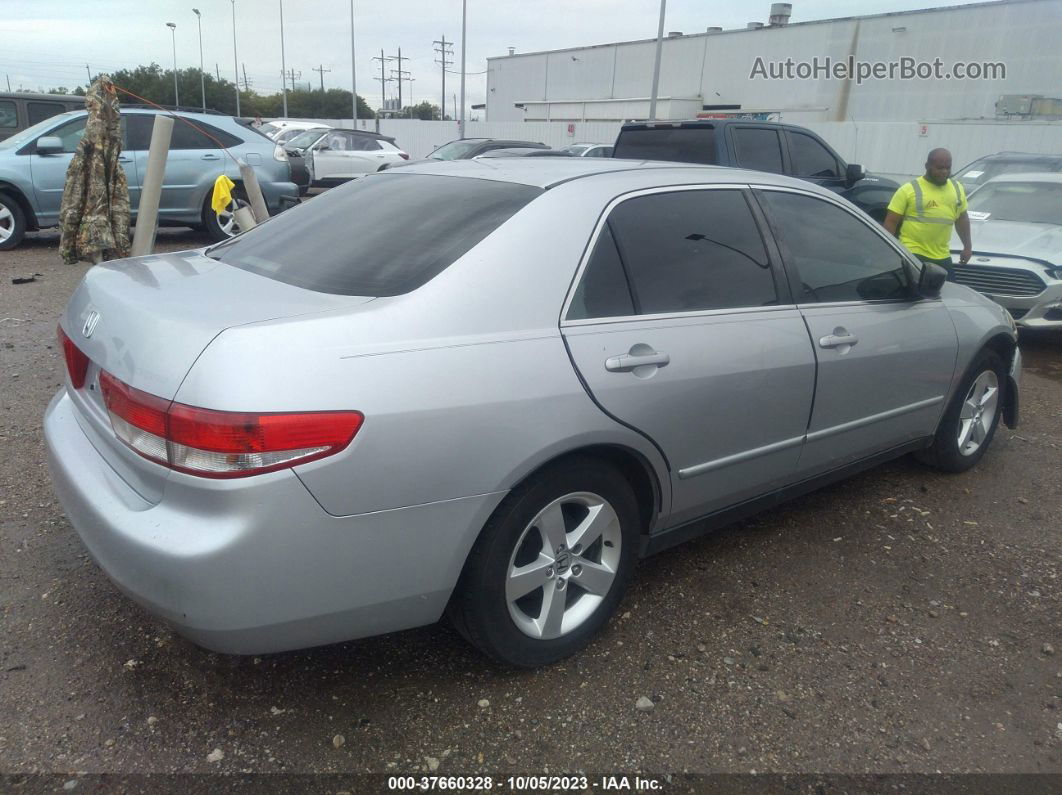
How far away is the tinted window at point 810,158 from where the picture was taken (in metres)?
8.79

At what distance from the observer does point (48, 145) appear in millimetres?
9789

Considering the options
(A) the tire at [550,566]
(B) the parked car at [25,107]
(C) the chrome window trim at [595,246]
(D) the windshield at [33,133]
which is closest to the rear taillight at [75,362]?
(A) the tire at [550,566]

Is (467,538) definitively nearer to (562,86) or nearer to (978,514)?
(978,514)

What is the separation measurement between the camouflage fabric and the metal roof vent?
133 feet

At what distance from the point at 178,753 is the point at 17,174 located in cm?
967

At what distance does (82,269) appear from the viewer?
358 inches

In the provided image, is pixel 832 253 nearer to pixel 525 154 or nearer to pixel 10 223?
pixel 525 154

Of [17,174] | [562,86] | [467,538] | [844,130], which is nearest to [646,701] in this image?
[467,538]

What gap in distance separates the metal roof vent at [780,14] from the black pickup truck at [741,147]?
120 feet

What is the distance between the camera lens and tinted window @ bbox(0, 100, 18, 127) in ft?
41.9

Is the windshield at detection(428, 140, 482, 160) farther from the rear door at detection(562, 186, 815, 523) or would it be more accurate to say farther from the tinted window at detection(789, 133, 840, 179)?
the rear door at detection(562, 186, 815, 523)

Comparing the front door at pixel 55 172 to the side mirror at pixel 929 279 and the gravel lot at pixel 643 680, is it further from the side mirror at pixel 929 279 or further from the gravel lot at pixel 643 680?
the side mirror at pixel 929 279

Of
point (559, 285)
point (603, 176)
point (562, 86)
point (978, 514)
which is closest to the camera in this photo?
point (559, 285)

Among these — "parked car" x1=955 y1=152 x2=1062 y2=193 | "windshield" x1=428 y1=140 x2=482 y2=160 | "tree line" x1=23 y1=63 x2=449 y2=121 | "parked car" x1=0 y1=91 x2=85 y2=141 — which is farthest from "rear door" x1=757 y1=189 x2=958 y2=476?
"tree line" x1=23 y1=63 x2=449 y2=121
